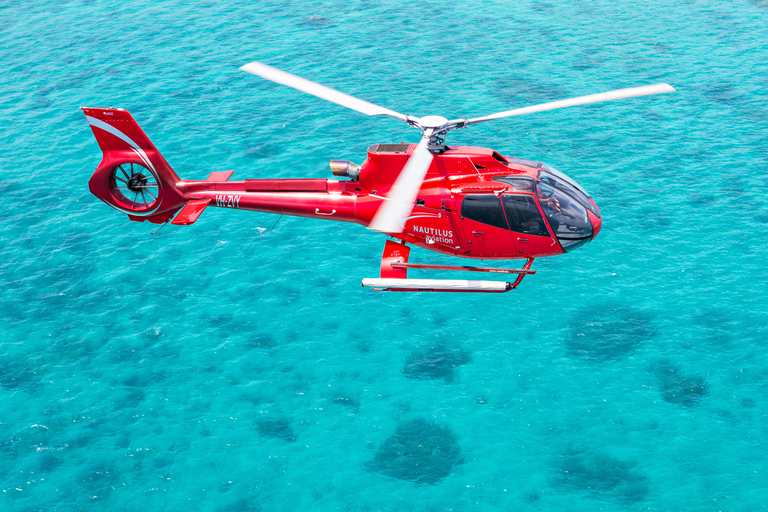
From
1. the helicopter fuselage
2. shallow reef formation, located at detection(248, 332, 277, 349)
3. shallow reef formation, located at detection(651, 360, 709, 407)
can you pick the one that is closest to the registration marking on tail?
the helicopter fuselage

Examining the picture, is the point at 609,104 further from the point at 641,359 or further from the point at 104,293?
the point at 104,293

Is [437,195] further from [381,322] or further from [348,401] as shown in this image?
[348,401]

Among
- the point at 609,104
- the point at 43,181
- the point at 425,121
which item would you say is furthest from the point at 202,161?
the point at 609,104

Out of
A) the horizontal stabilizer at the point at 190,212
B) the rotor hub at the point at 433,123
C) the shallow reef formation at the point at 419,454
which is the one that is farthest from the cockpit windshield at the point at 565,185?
the horizontal stabilizer at the point at 190,212

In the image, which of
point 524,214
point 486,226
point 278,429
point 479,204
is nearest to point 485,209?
point 479,204

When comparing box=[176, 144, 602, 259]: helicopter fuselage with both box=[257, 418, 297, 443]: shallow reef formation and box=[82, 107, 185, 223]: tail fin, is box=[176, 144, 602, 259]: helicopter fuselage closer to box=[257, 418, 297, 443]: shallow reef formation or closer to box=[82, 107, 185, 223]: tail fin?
box=[82, 107, 185, 223]: tail fin
